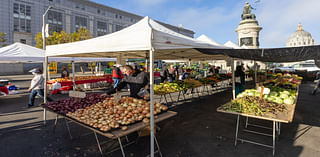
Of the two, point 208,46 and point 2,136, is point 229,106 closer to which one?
point 208,46

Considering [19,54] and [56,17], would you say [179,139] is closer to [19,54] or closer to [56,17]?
[19,54]

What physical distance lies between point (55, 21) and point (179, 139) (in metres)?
44.9

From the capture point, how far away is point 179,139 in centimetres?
409

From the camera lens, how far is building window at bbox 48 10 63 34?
38344 millimetres

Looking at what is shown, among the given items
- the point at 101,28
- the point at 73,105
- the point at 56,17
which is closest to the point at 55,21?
the point at 56,17

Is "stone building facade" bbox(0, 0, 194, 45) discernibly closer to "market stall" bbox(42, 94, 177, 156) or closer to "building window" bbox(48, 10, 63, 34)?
"building window" bbox(48, 10, 63, 34)

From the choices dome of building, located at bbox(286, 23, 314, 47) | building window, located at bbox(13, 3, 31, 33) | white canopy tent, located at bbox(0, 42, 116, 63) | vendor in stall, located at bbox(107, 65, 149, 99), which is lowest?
vendor in stall, located at bbox(107, 65, 149, 99)

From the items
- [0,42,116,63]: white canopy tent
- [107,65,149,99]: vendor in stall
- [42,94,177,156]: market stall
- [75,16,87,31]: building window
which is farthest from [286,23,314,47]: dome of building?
[42,94,177,156]: market stall

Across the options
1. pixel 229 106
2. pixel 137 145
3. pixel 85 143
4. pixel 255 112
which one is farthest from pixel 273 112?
pixel 85 143

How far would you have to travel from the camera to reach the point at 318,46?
3.30 metres

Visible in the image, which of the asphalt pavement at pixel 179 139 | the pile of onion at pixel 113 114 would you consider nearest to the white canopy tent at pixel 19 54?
the asphalt pavement at pixel 179 139

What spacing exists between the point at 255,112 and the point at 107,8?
5435 cm

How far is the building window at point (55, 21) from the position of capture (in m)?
38.3

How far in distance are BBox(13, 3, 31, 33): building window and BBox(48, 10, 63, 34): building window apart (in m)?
3.88
